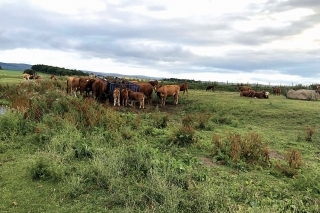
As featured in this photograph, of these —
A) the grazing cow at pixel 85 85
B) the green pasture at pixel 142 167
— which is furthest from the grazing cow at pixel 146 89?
the green pasture at pixel 142 167

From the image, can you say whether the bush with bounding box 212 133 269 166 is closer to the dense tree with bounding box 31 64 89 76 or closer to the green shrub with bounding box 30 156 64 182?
the green shrub with bounding box 30 156 64 182

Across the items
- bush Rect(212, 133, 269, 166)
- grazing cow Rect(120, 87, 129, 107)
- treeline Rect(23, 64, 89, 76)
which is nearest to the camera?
bush Rect(212, 133, 269, 166)

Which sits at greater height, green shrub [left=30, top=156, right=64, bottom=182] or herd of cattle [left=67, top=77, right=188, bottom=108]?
herd of cattle [left=67, top=77, right=188, bottom=108]

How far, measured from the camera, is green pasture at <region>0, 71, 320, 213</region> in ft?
17.9

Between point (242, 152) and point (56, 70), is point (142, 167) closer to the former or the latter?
point (242, 152)

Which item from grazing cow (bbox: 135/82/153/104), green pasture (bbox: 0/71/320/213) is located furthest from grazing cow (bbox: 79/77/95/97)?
green pasture (bbox: 0/71/320/213)

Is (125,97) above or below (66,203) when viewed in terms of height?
above

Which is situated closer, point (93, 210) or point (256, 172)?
point (93, 210)

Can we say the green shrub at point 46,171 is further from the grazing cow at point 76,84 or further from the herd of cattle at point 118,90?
the grazing cow at point 76,84

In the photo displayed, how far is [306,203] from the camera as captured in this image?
18.2 feet

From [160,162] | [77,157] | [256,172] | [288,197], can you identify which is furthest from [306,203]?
[77,157]

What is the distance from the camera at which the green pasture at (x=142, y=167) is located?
5.45 metres

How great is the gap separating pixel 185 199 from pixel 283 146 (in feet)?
19.7

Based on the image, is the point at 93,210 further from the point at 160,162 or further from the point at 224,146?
the point at 224,146
